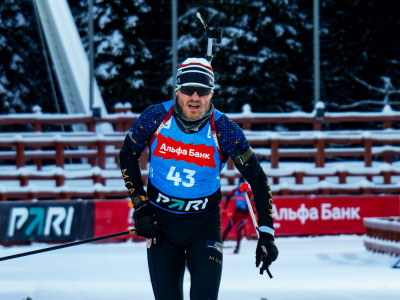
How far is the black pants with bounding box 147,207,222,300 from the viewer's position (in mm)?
4113

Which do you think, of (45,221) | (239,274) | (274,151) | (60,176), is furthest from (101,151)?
(239,274)

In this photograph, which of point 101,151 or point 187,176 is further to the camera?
point 101,151

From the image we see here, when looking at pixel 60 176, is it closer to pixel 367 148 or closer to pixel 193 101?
pixel 367 148

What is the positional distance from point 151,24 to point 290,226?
58.3ft

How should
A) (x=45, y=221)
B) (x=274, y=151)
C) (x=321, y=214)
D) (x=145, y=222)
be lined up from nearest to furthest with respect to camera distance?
(x=145, y=222) < (x=45, y=221) < (x=321, y=214) < (x=274, y=151)

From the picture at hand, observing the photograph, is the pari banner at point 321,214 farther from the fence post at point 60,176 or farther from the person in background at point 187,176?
the person in background at point 187,176

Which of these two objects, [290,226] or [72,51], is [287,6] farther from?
[290,226]

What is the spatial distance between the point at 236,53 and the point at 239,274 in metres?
19.3

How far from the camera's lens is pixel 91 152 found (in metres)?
14.4

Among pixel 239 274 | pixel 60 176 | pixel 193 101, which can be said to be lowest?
pixel 239 274

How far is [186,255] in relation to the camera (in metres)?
4.31

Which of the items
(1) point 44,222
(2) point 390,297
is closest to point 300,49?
(1) point 44,222

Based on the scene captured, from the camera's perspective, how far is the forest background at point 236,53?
26.9 metres

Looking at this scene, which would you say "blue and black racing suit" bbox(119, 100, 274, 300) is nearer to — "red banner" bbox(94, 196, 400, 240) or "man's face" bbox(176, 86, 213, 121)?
"man's face" bbox(176, 86, 213, 121)
